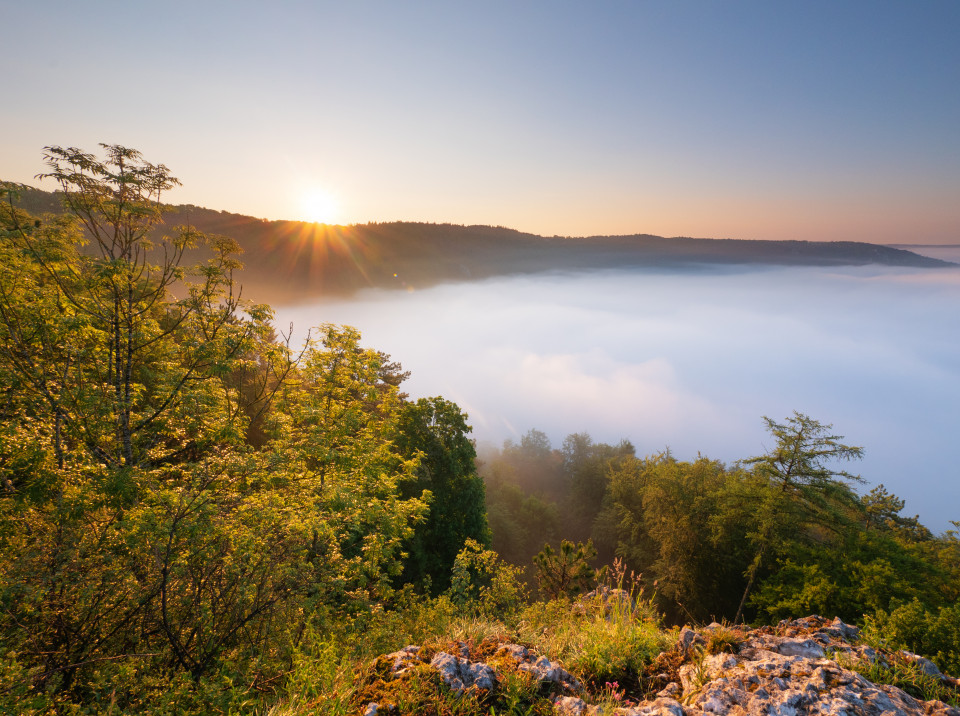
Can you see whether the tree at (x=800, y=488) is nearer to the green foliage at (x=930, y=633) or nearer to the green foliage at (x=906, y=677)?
the green foliage at (x=930, y=633)

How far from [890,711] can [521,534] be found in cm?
4256

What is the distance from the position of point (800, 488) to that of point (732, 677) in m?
21.2

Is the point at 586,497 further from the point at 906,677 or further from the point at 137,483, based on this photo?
the point at 137,483

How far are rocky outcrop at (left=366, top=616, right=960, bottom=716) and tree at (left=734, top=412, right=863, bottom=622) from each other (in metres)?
17.8

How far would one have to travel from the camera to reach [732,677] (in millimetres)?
4402

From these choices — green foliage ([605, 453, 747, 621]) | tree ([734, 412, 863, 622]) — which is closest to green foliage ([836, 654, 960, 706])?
tree ([734, 412, 863, 622])

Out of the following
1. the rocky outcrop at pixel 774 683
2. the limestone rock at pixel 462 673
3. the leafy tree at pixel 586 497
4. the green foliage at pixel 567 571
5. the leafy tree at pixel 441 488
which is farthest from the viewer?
the leafy tree at pixel 586 497

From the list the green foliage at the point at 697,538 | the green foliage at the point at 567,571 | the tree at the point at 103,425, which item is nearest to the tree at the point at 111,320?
the tree at the point at 103,425

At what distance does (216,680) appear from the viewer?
4.59 metres

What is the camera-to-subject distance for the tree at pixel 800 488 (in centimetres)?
1958

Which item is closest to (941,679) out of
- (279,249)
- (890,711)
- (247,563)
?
(890,711)

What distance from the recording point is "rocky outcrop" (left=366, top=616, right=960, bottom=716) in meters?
3.82

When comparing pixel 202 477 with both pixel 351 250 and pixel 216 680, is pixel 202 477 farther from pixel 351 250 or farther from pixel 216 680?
pixel 351 250

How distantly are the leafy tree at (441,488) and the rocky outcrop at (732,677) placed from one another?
14.2 meters
